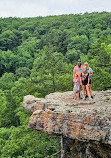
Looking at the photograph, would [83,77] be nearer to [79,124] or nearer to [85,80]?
[85,80]

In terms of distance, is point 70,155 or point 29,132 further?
point 29,132

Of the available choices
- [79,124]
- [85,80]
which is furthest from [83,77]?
[79,124]

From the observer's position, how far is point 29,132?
54.3 ft

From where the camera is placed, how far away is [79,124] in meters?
8.23

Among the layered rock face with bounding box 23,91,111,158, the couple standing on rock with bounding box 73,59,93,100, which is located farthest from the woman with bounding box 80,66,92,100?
the layered rock face with bounding box 23,91,111,158

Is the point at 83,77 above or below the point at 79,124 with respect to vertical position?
above

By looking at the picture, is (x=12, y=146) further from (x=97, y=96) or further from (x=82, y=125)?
(x=82, y=125)

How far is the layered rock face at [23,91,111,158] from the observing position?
788cm

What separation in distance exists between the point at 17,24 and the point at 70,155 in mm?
100848

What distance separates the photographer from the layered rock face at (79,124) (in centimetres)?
788

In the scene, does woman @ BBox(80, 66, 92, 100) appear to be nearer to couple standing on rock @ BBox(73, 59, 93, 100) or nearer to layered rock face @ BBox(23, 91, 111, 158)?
couple standing on rock @ BBox(73, 59, 93, 100)

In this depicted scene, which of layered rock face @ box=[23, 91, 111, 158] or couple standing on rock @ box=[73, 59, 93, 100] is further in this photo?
couple standing on rock @ box=[73, 59, 93, 100]

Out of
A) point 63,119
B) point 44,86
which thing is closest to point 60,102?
point 63,119

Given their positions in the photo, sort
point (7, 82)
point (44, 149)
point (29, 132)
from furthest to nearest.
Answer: point (7, 82) → point (29, 132) → point (44, 149)
